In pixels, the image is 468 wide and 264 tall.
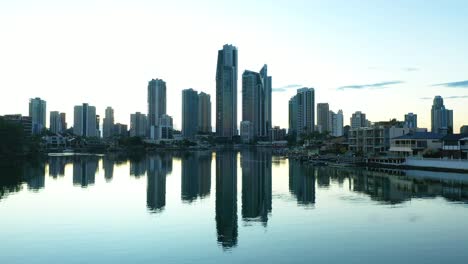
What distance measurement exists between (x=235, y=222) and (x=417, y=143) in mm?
54484

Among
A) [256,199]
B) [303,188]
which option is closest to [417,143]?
[303,188]

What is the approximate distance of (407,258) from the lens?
862 inches

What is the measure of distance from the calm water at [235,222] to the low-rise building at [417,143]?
21.5 meters

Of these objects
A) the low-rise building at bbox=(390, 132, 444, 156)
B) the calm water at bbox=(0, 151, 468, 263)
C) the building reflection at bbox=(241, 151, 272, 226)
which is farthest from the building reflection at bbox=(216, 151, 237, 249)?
the low-rise building at bbox=(390, 132, 444, 156)

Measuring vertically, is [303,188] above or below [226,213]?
above

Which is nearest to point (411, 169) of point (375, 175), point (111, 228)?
point (375, 175)

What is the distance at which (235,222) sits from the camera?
102 feet

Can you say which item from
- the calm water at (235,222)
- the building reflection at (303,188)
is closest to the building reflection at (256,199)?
the calm water at (235,222)

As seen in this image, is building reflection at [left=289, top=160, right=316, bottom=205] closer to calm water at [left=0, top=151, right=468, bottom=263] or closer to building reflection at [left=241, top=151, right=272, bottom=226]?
calm water at [left=0, top=151, right=468, bottom=263]

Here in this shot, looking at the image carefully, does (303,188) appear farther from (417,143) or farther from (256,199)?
(417,143)

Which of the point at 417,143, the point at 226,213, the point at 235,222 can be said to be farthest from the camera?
the point at 417,143

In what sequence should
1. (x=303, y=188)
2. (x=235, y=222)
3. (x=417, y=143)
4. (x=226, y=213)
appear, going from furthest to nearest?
(x=417, y=143) → (x=303, y=188) → (x=226, y=213) → (x=235, y=222)

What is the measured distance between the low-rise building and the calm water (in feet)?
70.7

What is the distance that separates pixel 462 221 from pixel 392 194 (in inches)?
549
